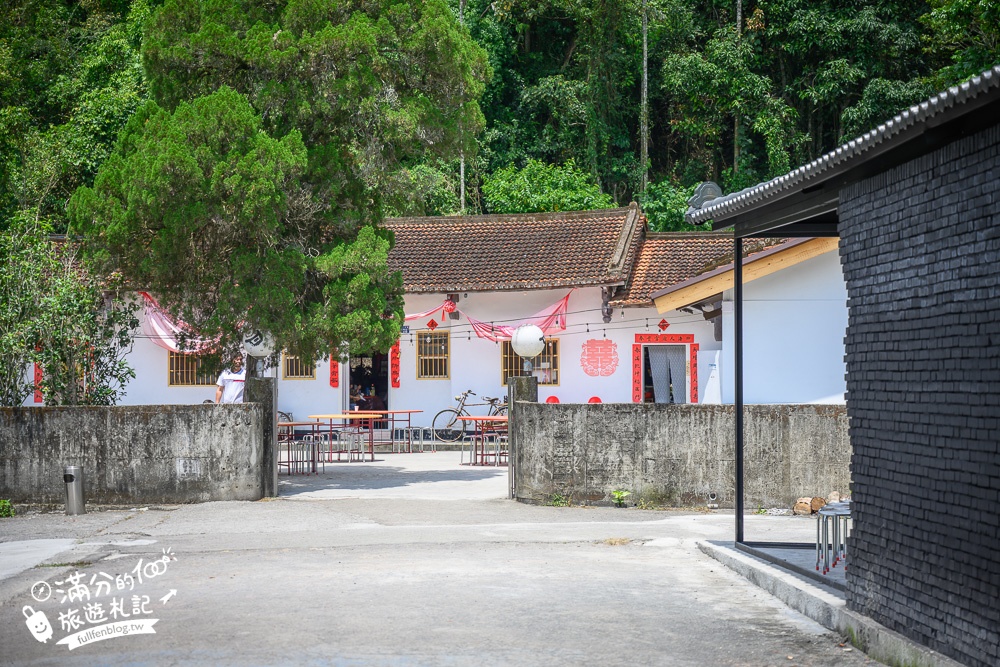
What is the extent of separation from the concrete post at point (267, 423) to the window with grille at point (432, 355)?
36.4 ft

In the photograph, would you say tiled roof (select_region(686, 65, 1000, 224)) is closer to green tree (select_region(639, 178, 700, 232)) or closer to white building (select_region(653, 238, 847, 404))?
white building (select_region(653, 238, 847, 404))

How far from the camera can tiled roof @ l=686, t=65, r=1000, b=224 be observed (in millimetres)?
5742

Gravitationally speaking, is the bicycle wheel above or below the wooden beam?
below

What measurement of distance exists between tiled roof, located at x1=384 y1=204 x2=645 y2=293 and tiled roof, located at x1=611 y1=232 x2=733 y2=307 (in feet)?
1.24

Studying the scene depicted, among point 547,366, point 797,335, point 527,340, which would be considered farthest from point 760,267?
point 547,366

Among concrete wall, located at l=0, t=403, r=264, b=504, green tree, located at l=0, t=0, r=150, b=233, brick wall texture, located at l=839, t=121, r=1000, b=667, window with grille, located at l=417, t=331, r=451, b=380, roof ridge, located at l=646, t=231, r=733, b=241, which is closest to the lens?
brick wall texture, located at l=839, t=121, r=1000, b=667

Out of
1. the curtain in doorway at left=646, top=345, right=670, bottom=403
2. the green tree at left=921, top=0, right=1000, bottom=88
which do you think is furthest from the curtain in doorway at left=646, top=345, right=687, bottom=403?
the green tree at left=921, top=0, right=1000, bottom=88

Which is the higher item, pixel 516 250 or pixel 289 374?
pixel 516 250

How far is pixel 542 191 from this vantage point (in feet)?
116

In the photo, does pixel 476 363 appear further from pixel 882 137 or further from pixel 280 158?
pixel 882 137

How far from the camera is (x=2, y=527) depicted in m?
13.8

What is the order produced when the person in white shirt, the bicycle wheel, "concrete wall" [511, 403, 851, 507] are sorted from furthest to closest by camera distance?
the bicycle wheel, the person in white shirt, "concrete wall" [511, 403, 851, 507]

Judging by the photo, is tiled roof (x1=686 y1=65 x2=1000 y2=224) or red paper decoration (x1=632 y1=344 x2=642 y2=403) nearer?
tiled roof (x1=686 y1=65 x2=1000 y2=224)

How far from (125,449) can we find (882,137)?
1149 cm
